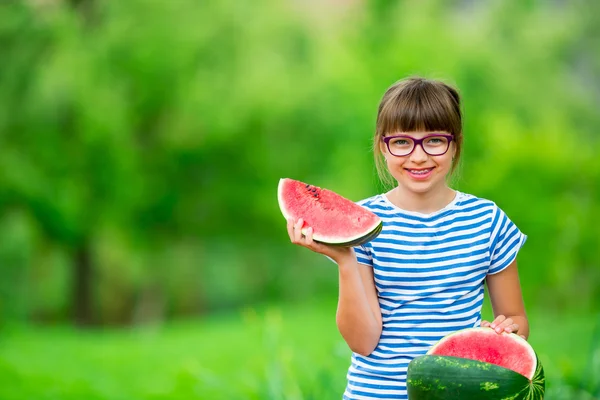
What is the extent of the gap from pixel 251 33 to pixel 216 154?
2.17m

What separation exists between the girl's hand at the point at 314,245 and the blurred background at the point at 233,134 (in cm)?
748

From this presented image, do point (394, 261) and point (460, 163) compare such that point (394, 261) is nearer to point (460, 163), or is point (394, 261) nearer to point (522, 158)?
point (460, 163)

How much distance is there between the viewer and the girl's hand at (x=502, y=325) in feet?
7.41

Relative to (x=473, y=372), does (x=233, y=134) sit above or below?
below

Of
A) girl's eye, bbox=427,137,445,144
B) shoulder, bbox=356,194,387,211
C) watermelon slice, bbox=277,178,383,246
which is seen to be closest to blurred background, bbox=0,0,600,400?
watermelon slice, bbox=277,178,383,246

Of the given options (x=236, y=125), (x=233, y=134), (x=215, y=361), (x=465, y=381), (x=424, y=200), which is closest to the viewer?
(x=465, y=381)

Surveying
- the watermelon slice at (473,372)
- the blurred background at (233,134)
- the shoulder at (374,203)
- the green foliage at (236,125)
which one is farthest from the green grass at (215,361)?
the green foliage at (236,125)

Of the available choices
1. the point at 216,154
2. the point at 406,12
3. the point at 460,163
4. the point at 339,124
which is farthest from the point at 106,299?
the point at 460,163

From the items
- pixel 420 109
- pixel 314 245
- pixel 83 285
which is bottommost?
pixel 83 285

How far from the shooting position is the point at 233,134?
13.3 m

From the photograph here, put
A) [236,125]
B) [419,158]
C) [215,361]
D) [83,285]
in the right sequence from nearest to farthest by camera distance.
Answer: [419,158]
[215,361]
[236,125]
[83,285]

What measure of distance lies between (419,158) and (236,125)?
1094cm

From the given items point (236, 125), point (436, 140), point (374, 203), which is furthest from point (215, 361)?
point (436, 140)

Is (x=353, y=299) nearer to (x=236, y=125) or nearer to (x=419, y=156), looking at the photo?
(x=419, y=156)
